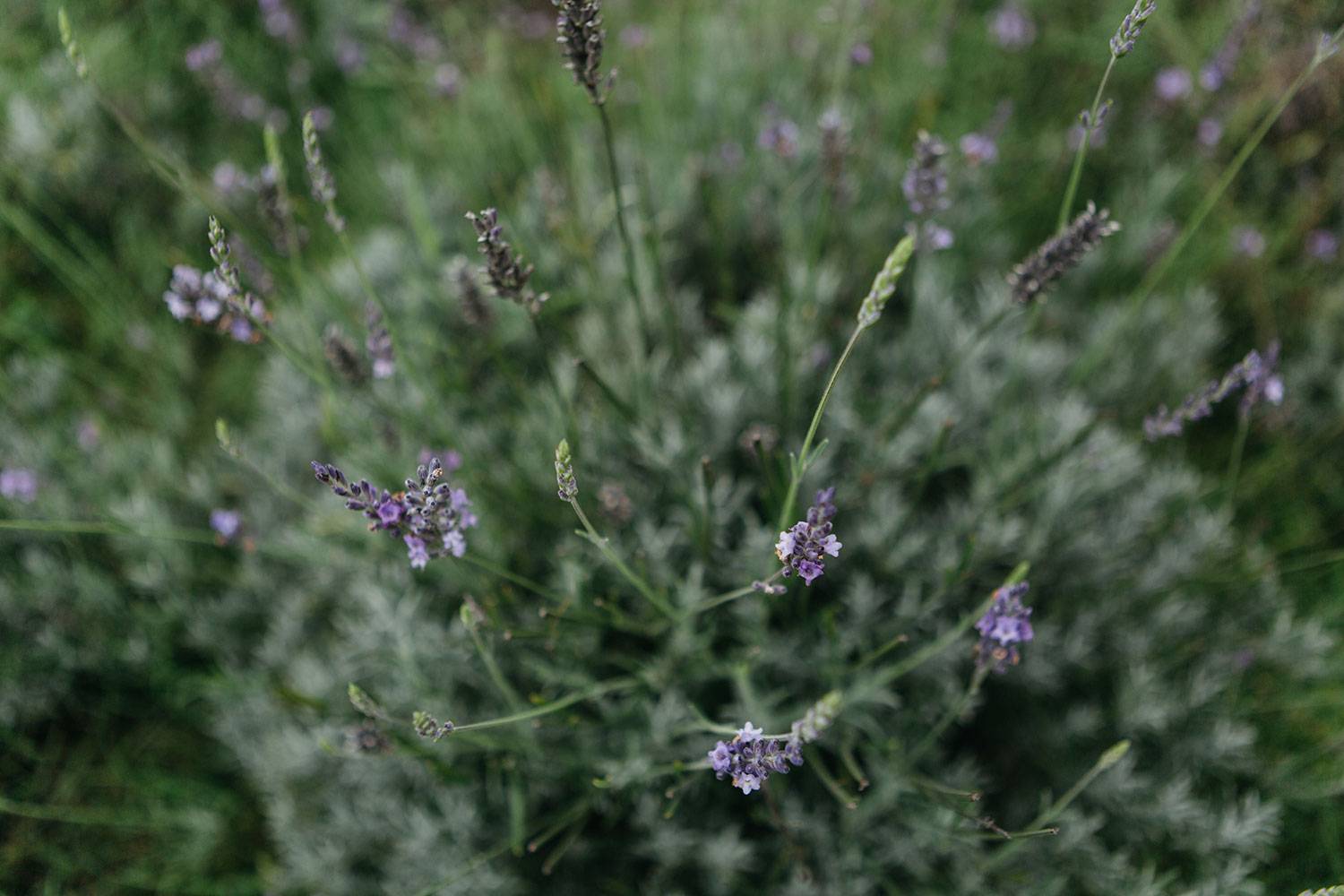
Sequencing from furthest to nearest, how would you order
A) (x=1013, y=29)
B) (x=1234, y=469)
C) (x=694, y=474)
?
(x=1013, y=29)
(x=694, y=474)
(x=1234, y=469)

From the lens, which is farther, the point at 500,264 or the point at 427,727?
the point at 500,264

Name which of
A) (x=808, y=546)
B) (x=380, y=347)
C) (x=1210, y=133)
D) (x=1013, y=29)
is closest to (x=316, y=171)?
(x=380, y=347)

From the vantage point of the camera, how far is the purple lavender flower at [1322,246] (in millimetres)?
3066

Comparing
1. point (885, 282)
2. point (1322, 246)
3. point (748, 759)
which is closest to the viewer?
point (885, 282)

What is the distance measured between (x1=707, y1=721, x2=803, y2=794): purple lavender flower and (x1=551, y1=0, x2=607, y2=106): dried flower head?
1.12 meters

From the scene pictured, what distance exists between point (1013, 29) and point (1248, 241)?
47.7 inches

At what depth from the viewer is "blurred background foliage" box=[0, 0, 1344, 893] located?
2.14 meters

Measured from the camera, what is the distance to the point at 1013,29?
3.22m

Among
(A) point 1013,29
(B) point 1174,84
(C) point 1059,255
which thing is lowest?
(C) point 1059,255

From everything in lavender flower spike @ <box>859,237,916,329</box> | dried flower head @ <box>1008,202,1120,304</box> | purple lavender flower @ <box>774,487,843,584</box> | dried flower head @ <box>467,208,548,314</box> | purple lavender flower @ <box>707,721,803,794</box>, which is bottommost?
purple lavender flower @ <box>707,721,803,794</box>

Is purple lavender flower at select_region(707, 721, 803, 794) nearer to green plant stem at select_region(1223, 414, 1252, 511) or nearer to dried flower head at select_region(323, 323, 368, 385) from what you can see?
dried flower head at select_region(323, 323, 368, 385)

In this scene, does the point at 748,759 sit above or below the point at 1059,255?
below

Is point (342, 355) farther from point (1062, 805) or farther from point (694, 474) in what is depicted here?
point (1062, 805)

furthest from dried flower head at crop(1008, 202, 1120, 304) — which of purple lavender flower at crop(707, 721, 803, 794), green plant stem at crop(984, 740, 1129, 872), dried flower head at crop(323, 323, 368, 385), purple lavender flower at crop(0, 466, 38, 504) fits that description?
purple lavender flower at crop(0, 466, 38, 504)
